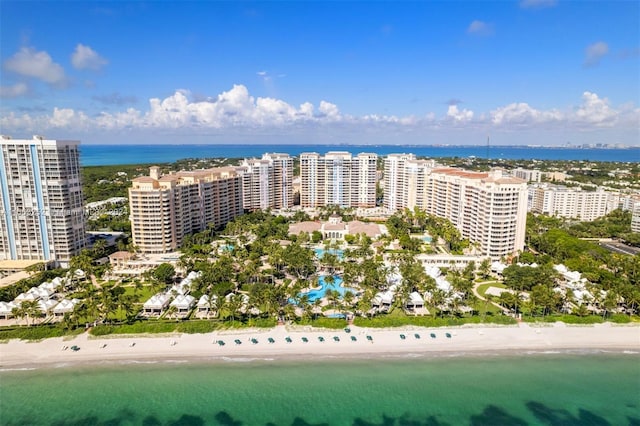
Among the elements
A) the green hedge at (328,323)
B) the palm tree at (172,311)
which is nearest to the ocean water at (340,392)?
the green hedge at (328,323)

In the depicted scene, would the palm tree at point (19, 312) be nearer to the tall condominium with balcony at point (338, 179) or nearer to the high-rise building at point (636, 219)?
the tall condominium with balcony at point (338, 179)

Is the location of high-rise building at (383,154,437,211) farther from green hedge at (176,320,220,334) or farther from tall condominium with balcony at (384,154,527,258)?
green hedge at (176,320,220,334)

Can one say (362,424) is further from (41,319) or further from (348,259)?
(41,319)

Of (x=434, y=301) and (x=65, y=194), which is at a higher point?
(x=65, y=194)

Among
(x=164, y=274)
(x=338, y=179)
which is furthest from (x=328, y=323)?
(x=338, y=179)

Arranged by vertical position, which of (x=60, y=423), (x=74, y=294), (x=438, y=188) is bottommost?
(x=60, y=423)

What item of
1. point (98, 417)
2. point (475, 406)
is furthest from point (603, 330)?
point (98, 417)
